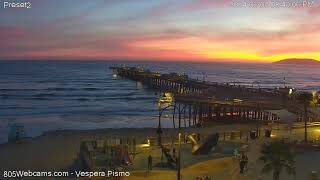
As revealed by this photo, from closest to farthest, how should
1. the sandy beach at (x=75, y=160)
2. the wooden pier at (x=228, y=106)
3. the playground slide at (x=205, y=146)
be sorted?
1. the sandy beach at (x=75, y=160)
2. the playground slide at (x=205, y=146)
3. the wooden pier at (x=228, y=106)

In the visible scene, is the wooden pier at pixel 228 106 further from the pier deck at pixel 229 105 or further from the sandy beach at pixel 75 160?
the sandy beach at pixel 75 160

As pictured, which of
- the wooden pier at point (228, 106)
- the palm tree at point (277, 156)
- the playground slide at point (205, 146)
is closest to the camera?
the palm tree at point (277, 156)

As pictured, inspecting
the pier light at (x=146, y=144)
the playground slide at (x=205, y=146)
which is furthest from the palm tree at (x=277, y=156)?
the pier light at (x=146, y=144)

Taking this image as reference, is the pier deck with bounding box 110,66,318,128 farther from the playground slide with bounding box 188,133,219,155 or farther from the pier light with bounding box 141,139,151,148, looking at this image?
the playground slide with bounding box 188,133,219,155

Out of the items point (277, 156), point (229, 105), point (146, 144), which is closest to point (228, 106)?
point (229, 105)

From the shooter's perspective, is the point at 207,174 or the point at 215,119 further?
the point at 215,119

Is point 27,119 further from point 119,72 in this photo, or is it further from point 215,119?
point 119,72

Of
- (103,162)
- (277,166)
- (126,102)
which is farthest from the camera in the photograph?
(126,102)

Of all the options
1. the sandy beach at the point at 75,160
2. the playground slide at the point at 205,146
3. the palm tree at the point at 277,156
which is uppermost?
the palm tree at the point at 277,156

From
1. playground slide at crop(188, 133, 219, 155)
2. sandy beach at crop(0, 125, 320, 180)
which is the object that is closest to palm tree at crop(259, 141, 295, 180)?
sandy beach at crop(0, 125, 320, 180)

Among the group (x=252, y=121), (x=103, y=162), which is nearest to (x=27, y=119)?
(x=252, y=121)

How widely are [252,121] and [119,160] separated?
2818 cm

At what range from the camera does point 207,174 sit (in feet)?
72.2

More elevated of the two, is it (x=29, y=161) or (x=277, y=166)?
(x=277, y=166)
